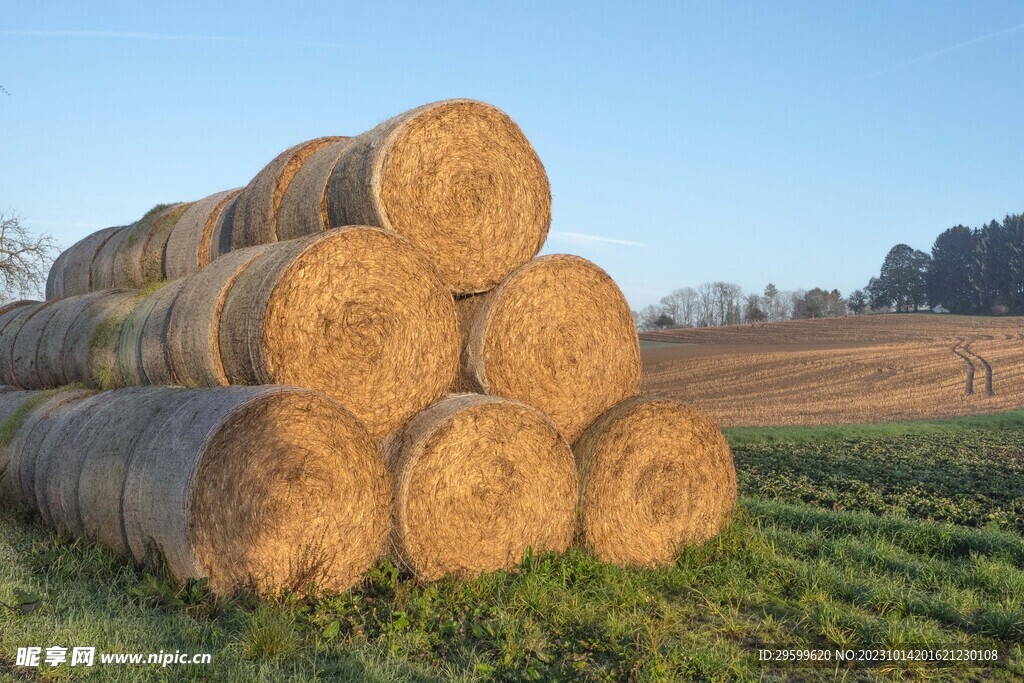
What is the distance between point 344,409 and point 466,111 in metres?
2.60

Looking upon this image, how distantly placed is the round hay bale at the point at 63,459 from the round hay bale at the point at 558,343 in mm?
2747

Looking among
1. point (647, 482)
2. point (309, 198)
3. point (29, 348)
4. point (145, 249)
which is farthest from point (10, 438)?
point (647, 482)

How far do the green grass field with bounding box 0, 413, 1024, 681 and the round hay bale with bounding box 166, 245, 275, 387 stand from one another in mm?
1375

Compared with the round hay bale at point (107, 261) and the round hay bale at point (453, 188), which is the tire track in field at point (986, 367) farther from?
the round hay bale at point (107, 261)

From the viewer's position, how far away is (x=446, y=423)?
586cm

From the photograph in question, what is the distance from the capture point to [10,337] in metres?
10.2

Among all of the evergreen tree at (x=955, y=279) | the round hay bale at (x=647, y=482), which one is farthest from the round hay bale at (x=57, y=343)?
the evergreen tree at (x=955, y=279)

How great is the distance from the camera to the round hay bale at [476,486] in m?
5.79

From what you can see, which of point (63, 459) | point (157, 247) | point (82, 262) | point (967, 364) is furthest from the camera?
point (967, 364)

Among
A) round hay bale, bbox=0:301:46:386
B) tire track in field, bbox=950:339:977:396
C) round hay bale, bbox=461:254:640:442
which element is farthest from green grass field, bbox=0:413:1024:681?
tire track in field, bbox=950:339:977:396

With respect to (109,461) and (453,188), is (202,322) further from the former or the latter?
(453,188)

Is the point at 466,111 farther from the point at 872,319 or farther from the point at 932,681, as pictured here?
the point at 872,319

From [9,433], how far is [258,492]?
14.6ft

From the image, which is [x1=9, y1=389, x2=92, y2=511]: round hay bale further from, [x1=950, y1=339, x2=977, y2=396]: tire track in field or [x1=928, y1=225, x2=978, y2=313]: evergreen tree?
[x1=928, y1=225, x2=978, y2=313]: evergreen tree
